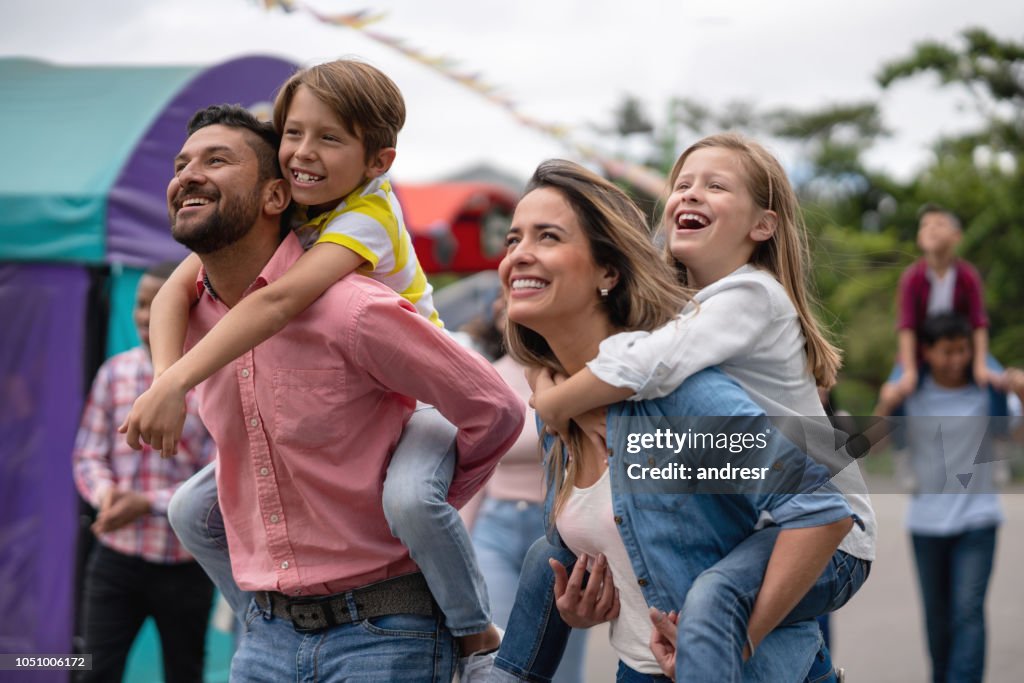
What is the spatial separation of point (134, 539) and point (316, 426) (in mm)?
2463

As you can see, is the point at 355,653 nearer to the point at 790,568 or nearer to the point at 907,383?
the point at 790,568

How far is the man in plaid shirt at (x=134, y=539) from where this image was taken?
4746 mm

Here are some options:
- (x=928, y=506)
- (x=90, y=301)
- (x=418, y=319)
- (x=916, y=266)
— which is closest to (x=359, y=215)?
→ (x=418, y=319)

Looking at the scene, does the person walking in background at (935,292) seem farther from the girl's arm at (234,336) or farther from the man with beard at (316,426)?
the girl's arm at (234,336)

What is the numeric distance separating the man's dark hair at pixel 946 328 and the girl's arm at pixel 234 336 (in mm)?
4166

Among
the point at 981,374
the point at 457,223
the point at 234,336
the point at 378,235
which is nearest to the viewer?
the point at 234,336

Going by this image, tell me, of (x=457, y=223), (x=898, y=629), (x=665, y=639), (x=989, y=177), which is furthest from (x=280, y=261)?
(x=989, y=177)

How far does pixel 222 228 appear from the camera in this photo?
105 inches

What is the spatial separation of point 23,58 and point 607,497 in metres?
5.64

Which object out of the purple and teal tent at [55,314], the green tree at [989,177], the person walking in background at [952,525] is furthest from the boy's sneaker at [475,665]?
the green tree at [989,177]

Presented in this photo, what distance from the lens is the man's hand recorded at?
4688 millimetres

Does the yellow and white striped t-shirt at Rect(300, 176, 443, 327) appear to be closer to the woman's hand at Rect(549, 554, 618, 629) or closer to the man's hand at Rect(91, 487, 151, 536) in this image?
the woman's hand at Rect(549, 554, 618, 629)

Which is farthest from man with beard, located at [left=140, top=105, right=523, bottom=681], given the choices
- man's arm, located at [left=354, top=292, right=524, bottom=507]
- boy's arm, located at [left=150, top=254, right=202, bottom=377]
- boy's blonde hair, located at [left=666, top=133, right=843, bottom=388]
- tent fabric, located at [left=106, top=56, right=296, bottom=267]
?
tent fabric, located at [left=106, top=56, right=296, bottom=267]

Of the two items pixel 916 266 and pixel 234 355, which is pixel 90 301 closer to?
pixel 234 355
